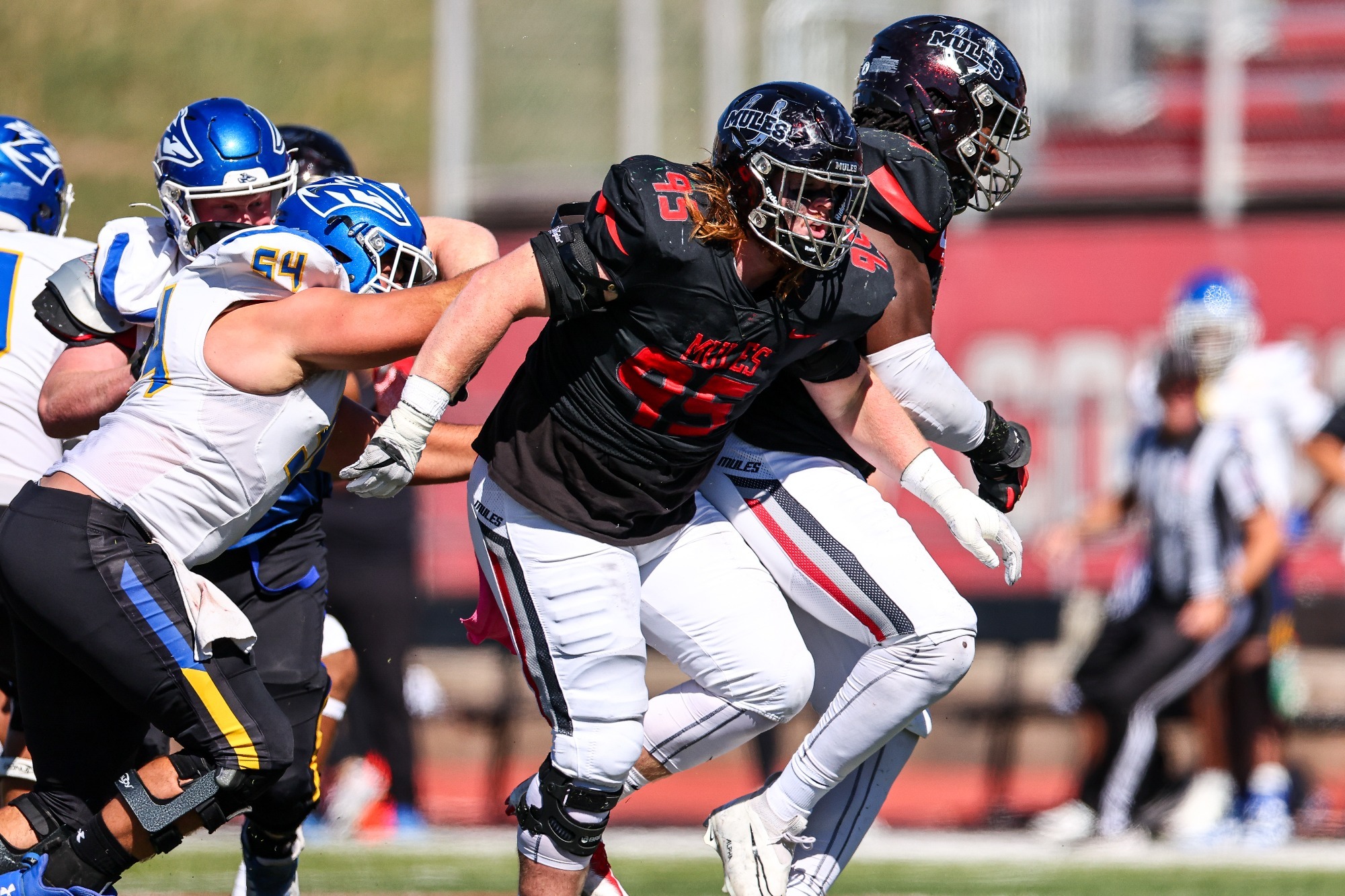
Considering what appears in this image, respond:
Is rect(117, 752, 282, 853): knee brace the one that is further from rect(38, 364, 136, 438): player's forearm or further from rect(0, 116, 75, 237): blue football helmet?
rect(0, 116, 75, 237): blue football helmet

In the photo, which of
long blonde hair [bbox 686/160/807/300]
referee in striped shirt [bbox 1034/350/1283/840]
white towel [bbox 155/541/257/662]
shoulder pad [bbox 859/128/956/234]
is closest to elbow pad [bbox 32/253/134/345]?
white towel [bbox 155/541/257/662]

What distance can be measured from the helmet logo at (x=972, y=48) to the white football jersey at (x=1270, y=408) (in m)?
4.38

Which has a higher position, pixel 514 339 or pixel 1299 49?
pixel 1299 49

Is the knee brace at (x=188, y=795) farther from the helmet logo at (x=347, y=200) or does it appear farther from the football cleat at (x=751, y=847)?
the helmet logo at (x=347, y=200)

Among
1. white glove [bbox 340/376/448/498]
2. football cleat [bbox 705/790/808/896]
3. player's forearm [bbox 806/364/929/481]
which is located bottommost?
football cleat [bbox 705/790/808/896]

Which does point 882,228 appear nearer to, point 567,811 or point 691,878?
point 567,811

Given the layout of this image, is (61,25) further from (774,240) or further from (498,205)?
(774,240)

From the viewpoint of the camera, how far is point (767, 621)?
3.74m

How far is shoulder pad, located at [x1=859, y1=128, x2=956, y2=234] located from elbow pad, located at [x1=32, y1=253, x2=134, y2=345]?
1760mm

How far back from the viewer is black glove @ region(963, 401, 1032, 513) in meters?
4.06

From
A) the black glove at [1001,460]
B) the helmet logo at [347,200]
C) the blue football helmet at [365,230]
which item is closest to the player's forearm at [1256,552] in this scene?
the black glove at [1001,460]

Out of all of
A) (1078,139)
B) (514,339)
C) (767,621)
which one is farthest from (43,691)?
(1078,139)

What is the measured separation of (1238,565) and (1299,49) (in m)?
6.14

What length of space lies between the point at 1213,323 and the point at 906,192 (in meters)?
4.76
